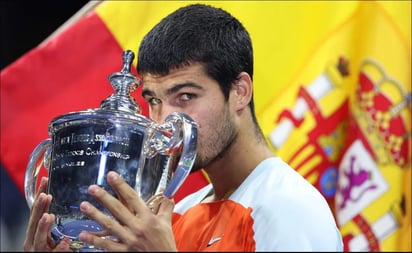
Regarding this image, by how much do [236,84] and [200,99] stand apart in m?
0.12

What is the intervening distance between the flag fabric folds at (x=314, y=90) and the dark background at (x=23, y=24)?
30 centimetres

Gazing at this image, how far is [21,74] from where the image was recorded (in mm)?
2234

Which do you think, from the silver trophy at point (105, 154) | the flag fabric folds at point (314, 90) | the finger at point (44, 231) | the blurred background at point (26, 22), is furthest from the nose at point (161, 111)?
the blurred background at point (26, 22)

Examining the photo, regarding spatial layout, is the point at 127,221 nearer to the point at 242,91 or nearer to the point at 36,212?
the point at 36,212

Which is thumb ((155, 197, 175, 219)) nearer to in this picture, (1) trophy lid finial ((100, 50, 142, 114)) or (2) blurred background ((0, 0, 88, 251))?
(1) trophy lid finial ((100, 50, 142, 114))

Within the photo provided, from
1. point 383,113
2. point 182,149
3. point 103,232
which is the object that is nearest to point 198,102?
point 182,149

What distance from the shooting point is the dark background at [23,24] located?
2.53 metres

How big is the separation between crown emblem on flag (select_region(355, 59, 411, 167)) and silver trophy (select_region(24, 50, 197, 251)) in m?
1.09

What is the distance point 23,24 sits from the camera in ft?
8.38

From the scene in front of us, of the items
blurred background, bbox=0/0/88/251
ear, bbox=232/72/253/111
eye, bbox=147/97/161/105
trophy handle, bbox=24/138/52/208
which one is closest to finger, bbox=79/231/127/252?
trophy handle, bbox=24/138/52/208

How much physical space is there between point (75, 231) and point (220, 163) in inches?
16.9

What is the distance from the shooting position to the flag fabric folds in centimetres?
198

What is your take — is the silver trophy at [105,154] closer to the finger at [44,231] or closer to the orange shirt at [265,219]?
the finger at [44,231]

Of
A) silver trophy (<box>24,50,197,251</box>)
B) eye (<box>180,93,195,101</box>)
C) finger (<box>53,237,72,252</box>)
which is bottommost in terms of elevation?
finger (<box>53,237,72,252</box>)
